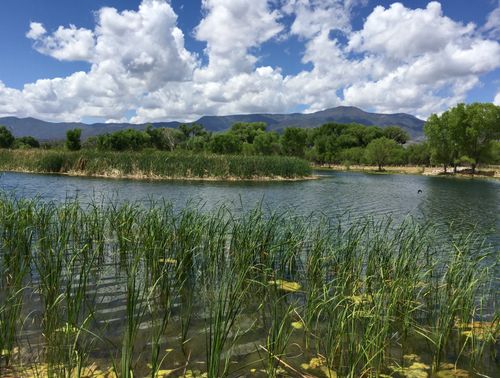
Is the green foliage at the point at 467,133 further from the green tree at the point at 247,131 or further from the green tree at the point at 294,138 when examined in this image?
the green tree at the point at 247,131

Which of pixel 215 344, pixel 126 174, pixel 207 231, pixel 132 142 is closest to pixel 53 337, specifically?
pixel 215 344

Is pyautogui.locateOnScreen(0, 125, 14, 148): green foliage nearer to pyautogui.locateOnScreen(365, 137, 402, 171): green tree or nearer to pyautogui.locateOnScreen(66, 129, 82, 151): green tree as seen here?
pyautogui.locateOnScreen(66, 129, 82, 151): green tree

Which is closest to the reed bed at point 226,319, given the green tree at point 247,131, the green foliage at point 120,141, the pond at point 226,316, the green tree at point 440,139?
the pond at point 226,316

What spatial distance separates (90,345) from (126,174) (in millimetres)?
34419

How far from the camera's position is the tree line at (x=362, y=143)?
2832 inches

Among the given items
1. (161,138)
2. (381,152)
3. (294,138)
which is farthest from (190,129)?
(381,152)

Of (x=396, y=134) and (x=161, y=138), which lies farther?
(x=396, y=134)

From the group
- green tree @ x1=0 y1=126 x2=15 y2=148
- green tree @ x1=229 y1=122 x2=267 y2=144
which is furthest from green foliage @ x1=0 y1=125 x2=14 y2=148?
green tree @ x1=229 y1=122 x2=267 y2=144

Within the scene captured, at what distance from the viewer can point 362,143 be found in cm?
14062

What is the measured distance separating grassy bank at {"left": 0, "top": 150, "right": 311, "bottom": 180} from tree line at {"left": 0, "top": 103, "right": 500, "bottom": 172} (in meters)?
35.2

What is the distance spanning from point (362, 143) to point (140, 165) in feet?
382

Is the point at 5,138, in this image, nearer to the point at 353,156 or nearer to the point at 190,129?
the point at 190,129

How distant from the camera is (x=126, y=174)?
37.7 m

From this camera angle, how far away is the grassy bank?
3788cm
